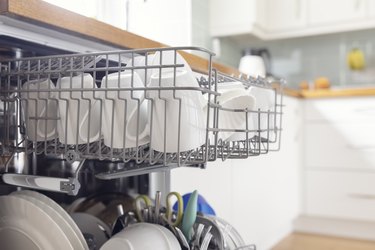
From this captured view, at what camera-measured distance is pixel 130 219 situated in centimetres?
82

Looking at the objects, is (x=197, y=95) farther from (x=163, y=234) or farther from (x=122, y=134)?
(x=163, y=234)

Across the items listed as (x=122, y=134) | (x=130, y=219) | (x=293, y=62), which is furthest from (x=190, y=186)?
(x=293, y=62)

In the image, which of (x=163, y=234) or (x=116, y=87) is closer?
(x=116, y=87)

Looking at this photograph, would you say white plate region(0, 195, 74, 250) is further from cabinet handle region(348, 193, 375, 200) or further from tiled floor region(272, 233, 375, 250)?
cabinet handle region(348, 193, 375, 200)

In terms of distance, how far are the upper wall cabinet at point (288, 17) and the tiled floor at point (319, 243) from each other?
4.21 feet

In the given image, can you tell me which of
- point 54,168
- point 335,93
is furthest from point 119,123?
point 335,93

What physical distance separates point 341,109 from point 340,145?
188 millimetres

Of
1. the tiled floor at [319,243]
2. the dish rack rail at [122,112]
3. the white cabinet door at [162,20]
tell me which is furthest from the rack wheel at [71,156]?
the tiled floor at [319,243]

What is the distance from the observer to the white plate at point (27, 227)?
0.69m

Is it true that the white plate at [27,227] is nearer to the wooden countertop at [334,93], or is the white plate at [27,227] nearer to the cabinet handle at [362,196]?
the wooden countertop at [334,93]

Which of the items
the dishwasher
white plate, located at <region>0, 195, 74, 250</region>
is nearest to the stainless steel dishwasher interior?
the dishwasher

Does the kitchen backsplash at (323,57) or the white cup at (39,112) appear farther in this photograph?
the kitchen backsplash at (323,57)

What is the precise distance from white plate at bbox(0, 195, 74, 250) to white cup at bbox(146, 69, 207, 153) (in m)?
0.24

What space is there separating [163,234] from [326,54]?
2.53 metres
